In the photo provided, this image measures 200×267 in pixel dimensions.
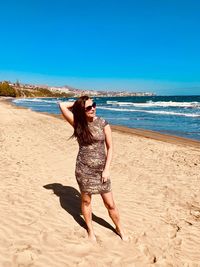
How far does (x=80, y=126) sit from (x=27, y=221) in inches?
77.0

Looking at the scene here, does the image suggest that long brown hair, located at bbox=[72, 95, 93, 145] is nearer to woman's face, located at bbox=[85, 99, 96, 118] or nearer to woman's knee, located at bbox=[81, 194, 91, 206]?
woman's face, located at bbox=[85, 99, 96, 118]

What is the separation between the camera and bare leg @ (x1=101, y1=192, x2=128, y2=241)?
468 centimetres

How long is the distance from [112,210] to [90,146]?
988 mm

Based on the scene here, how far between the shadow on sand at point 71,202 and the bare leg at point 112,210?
28cm

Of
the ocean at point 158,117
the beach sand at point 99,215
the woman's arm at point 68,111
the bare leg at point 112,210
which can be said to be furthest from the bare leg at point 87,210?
the ocean at point 158,117

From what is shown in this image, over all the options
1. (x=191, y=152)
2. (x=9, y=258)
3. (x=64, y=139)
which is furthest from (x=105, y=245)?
(x=64, y=139)

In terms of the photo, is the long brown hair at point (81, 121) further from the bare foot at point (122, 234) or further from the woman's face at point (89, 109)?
the bare foot at point (122, 234)

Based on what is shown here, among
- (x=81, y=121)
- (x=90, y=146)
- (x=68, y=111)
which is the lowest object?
(x=90, y=146)

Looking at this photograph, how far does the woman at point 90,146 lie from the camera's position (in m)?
4.50

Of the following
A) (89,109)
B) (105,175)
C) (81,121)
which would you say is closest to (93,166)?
(105,175)

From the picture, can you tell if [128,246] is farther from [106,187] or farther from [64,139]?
[64,139]

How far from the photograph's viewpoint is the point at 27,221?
17.8ft

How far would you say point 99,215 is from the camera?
234 inches

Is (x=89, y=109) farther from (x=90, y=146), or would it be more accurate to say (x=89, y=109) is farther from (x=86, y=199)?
(x=86, y=199)
